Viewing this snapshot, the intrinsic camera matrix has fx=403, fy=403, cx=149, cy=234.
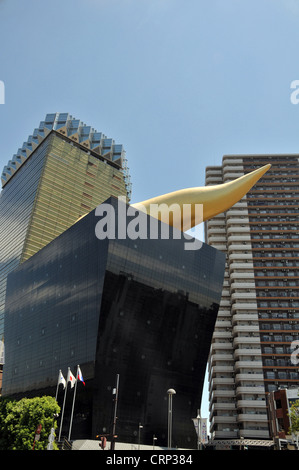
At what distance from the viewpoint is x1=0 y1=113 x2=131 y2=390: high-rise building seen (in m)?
112

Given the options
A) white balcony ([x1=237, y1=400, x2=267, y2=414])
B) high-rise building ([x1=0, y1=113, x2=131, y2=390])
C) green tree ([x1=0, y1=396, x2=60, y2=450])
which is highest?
high-rise building ([x1=0, y1=113, x2=131, y2=390])

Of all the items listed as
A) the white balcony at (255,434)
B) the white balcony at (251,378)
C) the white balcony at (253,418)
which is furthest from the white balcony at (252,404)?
the white balcony at (255,434)

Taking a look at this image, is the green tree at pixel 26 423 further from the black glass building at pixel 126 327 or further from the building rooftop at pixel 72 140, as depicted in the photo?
the building rooftop at pixel 72 140

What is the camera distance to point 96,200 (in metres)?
128

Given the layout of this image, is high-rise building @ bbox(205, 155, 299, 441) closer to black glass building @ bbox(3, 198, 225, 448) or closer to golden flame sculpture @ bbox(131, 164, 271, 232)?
black glass building @ bbox(3, 198, 225, 448)

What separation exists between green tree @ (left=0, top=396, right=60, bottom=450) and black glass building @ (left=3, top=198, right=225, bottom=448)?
879cm

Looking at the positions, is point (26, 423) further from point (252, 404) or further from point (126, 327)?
point (252, 404)

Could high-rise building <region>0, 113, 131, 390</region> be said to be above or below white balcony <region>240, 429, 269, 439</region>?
above

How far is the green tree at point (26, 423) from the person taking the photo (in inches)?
1400

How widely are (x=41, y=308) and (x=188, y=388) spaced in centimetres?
2526

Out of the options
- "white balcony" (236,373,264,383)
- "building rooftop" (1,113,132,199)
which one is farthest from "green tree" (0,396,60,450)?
"building rooftop" (1,113,132,199)

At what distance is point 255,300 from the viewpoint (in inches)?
3553

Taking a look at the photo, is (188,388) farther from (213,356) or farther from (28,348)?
(213,356)
